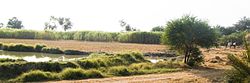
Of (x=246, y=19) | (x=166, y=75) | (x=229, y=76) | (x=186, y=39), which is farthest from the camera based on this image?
(x=246, y=19)

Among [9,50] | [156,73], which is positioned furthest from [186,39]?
[9,50]

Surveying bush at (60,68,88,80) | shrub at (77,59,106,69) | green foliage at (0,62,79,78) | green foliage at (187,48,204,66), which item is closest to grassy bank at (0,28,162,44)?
green foliage at (187,48,204,66)

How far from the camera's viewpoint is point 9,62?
2369 cm

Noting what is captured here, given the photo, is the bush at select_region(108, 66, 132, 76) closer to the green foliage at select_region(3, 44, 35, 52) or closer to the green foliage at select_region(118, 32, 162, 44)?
the green foliage at select_region(3, 44, 35, 52)

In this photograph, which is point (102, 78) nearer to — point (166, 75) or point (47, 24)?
point (166, 75)

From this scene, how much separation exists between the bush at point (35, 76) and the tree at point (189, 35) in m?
12.4

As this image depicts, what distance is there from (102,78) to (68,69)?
6.26ft

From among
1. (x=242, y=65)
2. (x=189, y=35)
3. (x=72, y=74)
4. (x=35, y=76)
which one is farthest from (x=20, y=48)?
(x=242, y=65)

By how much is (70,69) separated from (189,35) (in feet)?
38.0

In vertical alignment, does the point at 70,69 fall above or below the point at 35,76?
above

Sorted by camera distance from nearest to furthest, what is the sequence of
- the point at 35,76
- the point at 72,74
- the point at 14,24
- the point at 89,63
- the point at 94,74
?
the point at 35,76
the point at 72,74
the point at 94,74
the point at 89,63
the point at 14,24

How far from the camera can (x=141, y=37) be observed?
80.8m

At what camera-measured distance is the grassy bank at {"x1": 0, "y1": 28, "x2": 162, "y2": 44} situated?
8061 centimetres

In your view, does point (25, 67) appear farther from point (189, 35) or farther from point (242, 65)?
point (242, 65)
